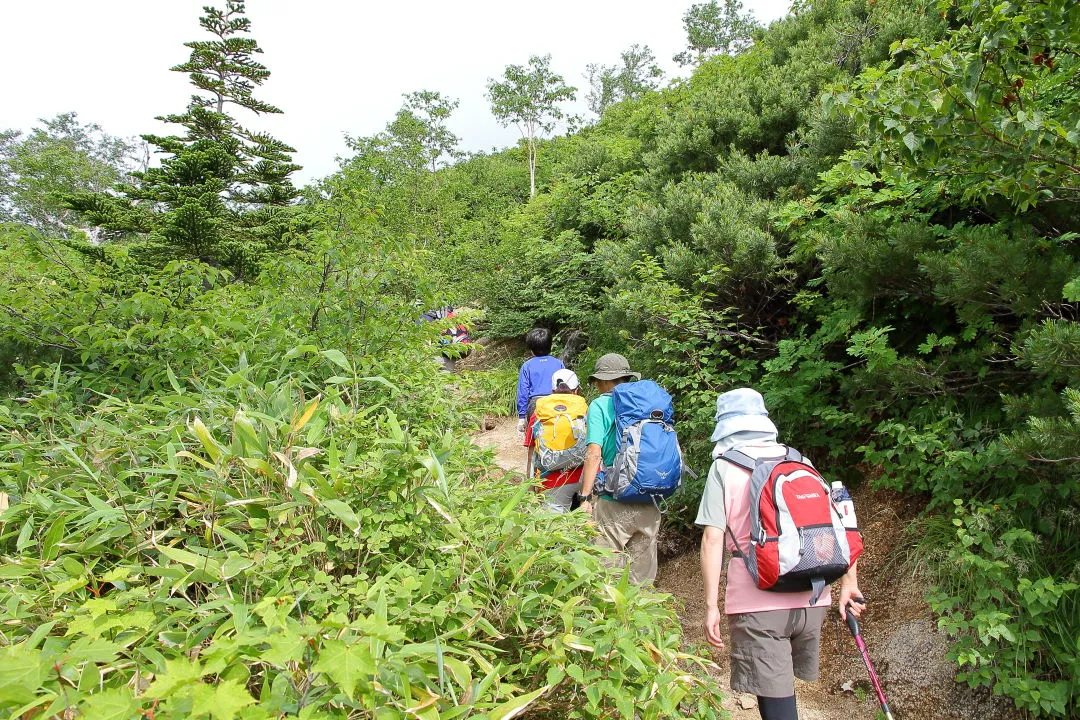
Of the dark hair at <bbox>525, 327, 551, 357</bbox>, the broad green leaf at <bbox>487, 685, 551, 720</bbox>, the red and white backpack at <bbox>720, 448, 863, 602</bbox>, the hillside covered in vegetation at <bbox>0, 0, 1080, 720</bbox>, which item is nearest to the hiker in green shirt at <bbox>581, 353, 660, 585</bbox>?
the hillside covered in vegetation at <bbox>0, 0, 1080, 720</bbox>

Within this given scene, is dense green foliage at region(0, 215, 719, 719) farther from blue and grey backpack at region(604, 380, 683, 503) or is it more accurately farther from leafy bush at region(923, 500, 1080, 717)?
leafy bush at region(923, 500, 1080, 717)

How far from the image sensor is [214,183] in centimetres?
1564

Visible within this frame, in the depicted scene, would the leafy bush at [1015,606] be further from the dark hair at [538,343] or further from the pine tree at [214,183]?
the pine tree at [214,183]

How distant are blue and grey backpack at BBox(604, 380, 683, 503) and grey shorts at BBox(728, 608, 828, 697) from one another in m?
1.05

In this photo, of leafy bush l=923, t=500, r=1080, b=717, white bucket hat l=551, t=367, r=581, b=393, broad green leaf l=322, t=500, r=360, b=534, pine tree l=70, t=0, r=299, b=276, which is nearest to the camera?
broad green leaf l=322, t=500, r=360, b=534

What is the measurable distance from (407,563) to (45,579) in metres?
0.88

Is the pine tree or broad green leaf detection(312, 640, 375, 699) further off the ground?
the pine tree

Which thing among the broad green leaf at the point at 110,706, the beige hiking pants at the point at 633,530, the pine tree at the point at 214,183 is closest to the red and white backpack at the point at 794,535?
the beige hiking pants at the point at 633,530

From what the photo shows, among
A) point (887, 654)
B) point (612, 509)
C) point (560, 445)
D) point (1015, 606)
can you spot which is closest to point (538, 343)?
point (560, 445)

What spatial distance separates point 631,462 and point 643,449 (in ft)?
0.36

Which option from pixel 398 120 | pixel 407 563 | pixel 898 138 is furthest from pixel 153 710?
pixel 398 120

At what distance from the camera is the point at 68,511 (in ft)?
5.05

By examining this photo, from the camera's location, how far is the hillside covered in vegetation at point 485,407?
119 centimetres

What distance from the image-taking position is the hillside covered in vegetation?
119 centimetres
